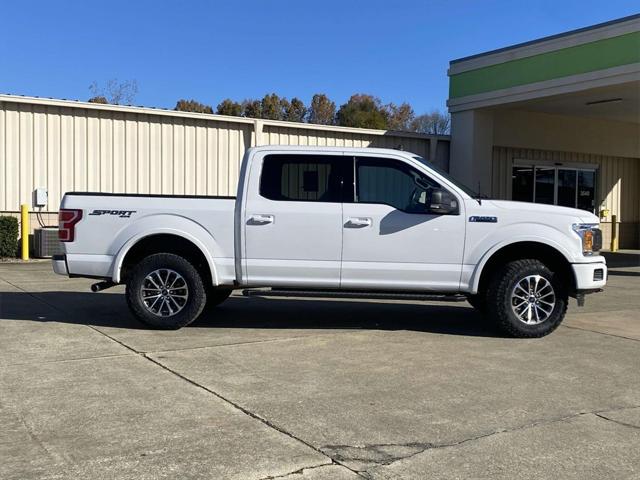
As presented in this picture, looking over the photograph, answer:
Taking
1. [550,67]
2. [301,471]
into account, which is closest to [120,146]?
[550,67]

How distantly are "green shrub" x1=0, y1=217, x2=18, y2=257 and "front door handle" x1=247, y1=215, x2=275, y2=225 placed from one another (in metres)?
10.2

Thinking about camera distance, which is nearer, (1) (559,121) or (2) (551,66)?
(2) (551,66)

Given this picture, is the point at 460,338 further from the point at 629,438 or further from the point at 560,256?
the point at 629,438

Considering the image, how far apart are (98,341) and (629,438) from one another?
16.8 feet

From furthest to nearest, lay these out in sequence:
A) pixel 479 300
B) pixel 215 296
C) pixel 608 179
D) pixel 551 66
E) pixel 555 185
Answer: pixel 608 179
pixel 555 185
pixel 551 66
pixel 215 296
pixel 479 300

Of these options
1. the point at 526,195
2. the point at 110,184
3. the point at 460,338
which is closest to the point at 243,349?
the point at 460,338

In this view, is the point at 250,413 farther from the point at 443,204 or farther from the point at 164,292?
the point at 443,204

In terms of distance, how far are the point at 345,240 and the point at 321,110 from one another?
62.4 m

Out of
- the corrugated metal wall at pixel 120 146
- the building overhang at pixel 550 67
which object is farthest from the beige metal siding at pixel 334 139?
the building overhang at pixel 550 67

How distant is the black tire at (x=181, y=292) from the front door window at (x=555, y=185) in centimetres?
1598

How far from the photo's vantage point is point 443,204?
7359 millimetres

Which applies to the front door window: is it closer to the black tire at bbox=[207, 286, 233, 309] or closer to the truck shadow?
the truck shadow

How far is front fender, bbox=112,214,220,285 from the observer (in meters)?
7.44

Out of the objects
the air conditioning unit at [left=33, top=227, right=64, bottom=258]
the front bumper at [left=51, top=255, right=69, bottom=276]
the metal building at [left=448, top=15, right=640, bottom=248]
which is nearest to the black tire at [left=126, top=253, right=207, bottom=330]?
the front bumper at [left=51, top=255, right=69, bottom=276]
